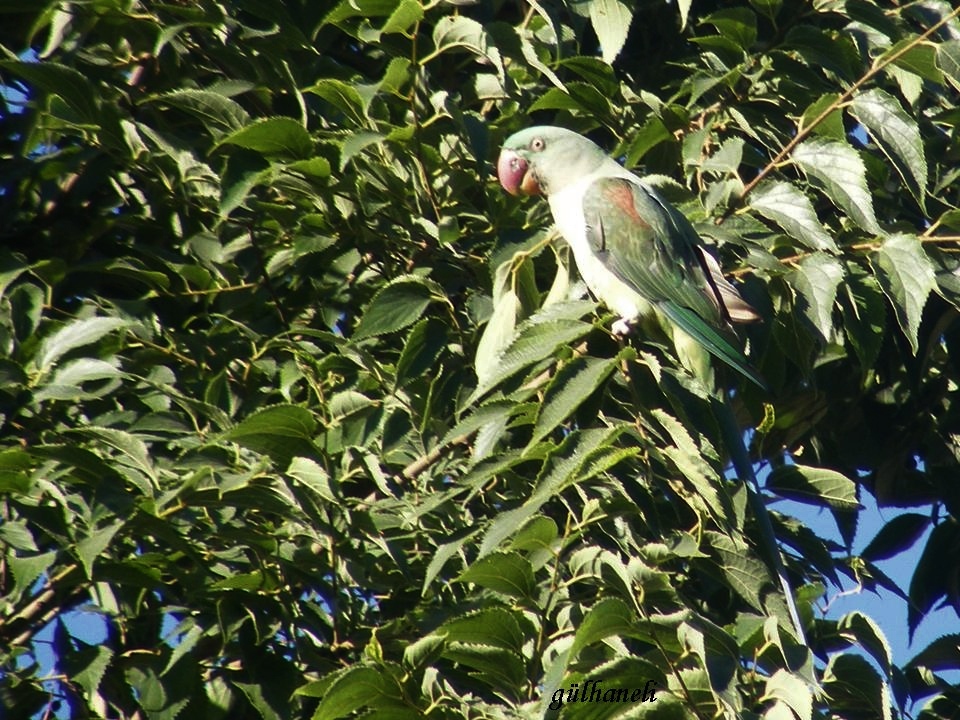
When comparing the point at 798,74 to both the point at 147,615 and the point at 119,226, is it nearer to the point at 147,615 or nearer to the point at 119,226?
the point at 119,226

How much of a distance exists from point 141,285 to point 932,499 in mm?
2351

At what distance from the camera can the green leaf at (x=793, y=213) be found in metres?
2.58

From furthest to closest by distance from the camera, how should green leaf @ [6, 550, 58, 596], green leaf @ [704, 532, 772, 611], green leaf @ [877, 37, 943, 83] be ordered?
green leaf @ [877, 37, 943, 83], green leaf @ [704, 532, 772, 611], green leaf @ [6, 550, 58, 596]

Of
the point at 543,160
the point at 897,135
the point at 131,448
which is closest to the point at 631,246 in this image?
the point at 543,160

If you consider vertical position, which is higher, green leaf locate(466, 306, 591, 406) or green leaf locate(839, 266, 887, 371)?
green leaf locate(466, 306, 591, 406)

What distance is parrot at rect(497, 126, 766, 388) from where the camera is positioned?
9.30 feet

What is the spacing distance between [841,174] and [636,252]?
518 millimetres

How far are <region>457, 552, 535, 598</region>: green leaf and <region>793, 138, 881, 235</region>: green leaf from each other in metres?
1.11

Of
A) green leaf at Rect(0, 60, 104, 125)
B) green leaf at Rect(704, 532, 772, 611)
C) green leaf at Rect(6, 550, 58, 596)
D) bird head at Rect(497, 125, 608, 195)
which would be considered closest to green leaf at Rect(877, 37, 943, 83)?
bird head at Rect(497, 125, 608, 195)

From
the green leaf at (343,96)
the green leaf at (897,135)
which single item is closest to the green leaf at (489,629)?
the green leaf at (343,96)

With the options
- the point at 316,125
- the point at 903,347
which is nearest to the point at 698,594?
the point at 903,347

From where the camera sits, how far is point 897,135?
270 cm

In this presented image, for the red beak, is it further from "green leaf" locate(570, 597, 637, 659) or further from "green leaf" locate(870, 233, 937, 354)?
"green leaf" locate(570, 597, 637, 659)

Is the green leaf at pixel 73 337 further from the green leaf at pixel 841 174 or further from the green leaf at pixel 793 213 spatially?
the green leaf at pixel 841 174
